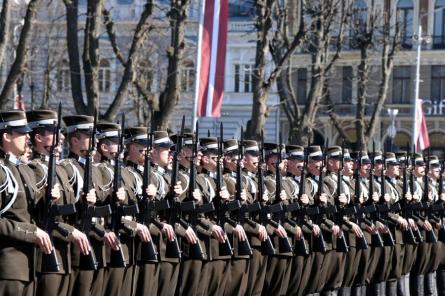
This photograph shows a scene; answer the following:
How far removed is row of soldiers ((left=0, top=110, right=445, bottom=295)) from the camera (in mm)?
8375

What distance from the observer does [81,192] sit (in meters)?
8.93

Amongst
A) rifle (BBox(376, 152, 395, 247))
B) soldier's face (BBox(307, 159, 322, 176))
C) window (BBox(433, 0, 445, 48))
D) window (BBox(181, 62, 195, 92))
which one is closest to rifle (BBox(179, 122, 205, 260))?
soldier's face (BBox(307, 159, 322, 176))

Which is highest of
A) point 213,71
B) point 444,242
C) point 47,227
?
point 213,71

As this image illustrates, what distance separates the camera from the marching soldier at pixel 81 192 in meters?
8.88

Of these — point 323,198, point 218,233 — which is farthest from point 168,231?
point 323,198

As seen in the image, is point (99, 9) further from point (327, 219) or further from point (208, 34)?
point (327, 219)

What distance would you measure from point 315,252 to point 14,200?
16.6ft

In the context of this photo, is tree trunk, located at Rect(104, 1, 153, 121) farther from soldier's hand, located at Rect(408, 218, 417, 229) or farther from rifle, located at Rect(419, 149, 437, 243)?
soldier's hand, located at Rect(408, 218, 417, 229)

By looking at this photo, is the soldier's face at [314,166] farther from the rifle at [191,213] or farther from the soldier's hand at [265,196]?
the rifle at [191,213]

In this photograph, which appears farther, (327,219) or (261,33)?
(261,33)

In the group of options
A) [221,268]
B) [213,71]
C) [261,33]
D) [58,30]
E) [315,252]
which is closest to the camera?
[221,268]

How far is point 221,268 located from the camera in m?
10.9

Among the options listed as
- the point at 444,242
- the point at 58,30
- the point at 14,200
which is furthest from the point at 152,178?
the point at 58,30

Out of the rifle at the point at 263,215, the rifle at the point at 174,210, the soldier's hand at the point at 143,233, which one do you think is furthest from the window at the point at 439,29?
the soldier's hand at the point at 143,233
